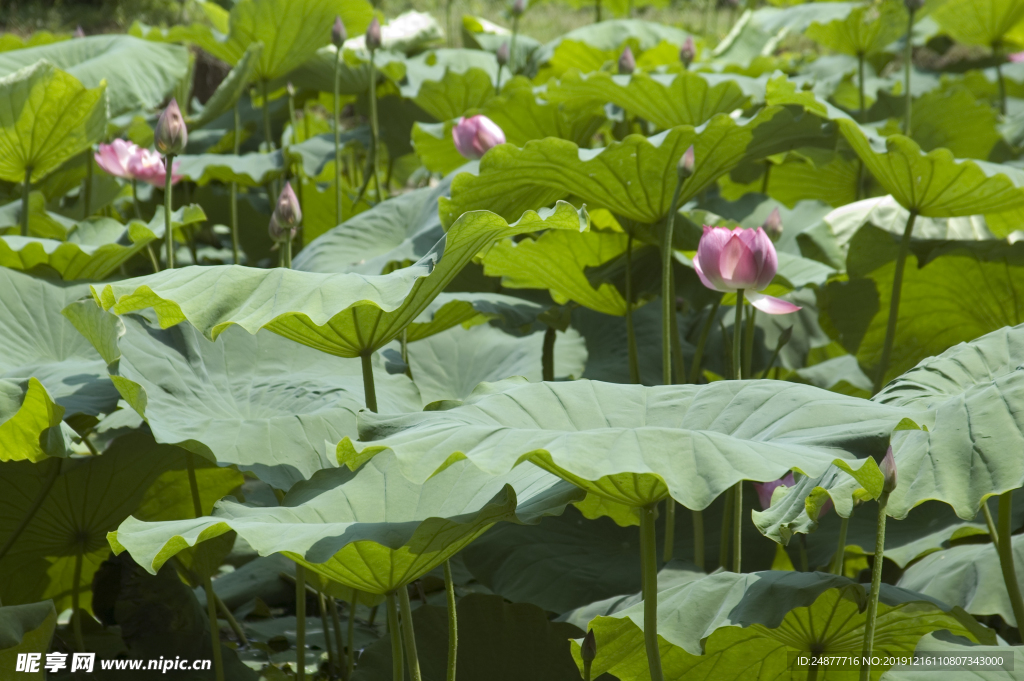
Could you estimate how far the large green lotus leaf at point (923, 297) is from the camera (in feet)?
5.61

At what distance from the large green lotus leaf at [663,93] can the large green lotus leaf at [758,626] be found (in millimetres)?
1148

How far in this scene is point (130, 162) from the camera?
78.1 inches

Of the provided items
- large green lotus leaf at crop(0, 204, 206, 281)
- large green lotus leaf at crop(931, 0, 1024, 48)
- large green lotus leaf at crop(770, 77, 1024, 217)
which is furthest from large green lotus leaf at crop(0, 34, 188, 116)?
large green lotus leaf at crop(931, 0, 1024, 48)

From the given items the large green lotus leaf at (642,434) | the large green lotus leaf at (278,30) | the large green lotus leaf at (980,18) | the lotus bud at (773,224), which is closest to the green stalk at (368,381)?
the large green lotus leaf at (642,434)

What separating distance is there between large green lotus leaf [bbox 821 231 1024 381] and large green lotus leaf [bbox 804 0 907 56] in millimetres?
1432

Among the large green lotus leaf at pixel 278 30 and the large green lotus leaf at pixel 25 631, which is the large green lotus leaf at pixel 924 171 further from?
the large green lotus leaf at pixel 278 30

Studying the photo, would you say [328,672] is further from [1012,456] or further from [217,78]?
[217,78]

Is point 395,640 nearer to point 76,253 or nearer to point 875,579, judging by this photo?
point 875,579

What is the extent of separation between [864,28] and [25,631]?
9.77ft

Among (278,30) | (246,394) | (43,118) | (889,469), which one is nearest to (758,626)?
(889,469)

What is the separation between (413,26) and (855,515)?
2.71 meters

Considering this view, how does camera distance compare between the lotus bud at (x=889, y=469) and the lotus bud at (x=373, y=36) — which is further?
the lotus bud at (x=373, y=36)

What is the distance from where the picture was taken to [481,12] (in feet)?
33.9

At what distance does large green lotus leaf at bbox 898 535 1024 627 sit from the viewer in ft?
3.95
